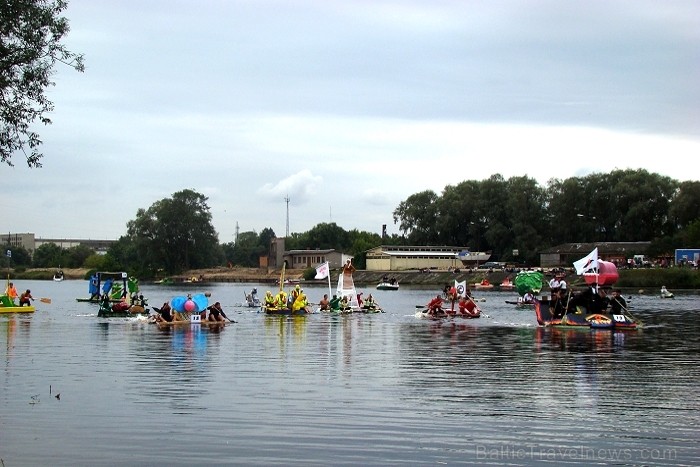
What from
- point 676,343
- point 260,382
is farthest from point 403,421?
point 676,343

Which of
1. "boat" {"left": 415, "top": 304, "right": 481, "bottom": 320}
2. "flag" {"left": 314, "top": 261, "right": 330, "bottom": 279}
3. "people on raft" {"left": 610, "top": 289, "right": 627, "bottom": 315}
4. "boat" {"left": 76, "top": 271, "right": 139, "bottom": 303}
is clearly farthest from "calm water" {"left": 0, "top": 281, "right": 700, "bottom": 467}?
"boat" {"left": 76, "top": 271, "right": 139, "bottom": 303}

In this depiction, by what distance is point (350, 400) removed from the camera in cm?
2222

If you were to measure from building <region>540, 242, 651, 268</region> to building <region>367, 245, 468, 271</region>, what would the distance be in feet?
82.0

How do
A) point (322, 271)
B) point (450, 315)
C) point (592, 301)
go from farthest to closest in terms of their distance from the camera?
point (322, 271)
point (450, 315)
point (592, 301)

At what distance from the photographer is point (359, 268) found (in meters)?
175

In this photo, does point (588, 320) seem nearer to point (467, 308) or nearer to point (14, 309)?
point (467, 308)

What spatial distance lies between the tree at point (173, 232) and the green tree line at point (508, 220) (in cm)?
19

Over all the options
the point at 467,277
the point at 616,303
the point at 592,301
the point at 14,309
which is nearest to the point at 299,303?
the point at 14,309

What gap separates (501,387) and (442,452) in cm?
809

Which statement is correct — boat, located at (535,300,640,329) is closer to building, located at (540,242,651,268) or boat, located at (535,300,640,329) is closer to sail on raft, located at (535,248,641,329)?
sail on raft, located at (535,248,641,329)

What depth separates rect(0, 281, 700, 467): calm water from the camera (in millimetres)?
16688

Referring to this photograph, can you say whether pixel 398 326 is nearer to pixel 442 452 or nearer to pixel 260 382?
pixel 260 382

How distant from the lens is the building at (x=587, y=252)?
135 meters

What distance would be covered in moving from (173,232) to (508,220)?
6458 cm
